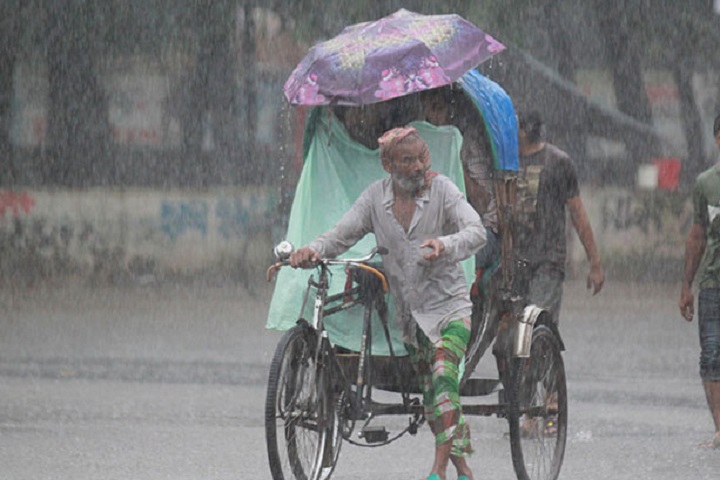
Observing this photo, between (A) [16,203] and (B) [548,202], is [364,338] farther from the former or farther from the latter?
(A) [16,203]

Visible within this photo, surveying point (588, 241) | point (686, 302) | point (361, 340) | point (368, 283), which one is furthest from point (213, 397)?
point (368, 283)

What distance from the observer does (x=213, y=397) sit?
36.4 feet

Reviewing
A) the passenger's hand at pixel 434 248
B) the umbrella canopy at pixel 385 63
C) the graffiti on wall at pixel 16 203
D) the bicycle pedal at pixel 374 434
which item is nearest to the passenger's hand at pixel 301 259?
the passenger's hand at pixel 434 248

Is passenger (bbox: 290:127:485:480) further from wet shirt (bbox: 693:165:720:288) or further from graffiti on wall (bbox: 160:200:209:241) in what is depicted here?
graffiti on wall (bbox: 160:200:209:241)

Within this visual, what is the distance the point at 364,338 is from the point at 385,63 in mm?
1275

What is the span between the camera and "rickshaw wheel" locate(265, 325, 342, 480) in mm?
6535

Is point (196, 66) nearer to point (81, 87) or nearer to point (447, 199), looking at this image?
point (81, 87)

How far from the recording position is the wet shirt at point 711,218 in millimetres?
8984

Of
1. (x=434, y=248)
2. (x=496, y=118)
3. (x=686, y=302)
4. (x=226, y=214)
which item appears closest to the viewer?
(x=434, y=248)

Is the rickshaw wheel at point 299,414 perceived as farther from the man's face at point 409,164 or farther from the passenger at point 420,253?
the man's face at point 409,164

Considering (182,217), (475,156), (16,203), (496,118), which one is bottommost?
(182,217)

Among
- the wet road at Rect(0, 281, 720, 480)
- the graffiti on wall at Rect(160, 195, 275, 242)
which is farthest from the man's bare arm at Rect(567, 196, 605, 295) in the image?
the graffiti on wall at Rect(160, 195, 275, 242)

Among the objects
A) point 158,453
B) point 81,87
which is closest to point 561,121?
point 81,87

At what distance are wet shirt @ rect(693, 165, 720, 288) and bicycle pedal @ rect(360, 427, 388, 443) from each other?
2.60 m
